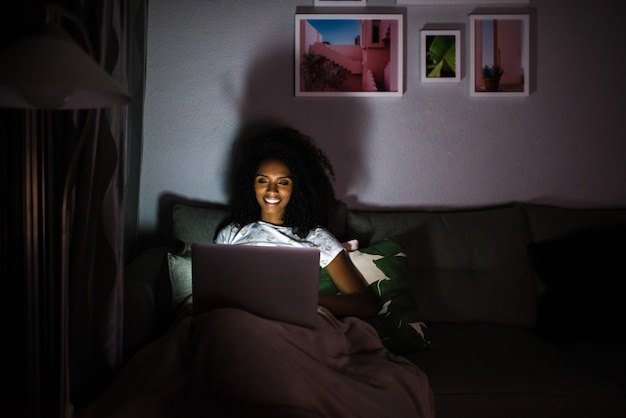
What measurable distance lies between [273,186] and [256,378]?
3.28 ft

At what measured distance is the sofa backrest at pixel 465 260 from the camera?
2209mm

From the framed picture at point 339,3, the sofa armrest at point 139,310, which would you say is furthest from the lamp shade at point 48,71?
the framed picture at point 339,3

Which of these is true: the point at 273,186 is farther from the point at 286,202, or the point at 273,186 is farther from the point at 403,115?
the point at 403,115

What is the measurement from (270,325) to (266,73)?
1.33 m

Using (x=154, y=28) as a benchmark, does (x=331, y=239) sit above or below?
below

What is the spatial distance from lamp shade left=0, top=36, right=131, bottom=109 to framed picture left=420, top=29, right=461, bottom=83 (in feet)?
5.45

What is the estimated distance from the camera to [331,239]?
212 centimetres

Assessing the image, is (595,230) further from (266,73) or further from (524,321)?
(266,73)

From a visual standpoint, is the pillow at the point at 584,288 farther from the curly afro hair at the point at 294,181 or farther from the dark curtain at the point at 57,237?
the dark curtain at the point at 57,237

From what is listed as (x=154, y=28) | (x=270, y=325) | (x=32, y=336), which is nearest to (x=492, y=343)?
(x=270, y=325)

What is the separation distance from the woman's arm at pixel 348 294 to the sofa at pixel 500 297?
0.20m

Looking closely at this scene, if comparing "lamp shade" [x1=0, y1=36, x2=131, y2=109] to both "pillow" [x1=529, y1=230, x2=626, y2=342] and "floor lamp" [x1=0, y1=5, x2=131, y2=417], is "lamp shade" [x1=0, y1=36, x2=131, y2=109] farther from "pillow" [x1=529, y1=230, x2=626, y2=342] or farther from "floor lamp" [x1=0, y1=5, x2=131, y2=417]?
"pillow" [x1=529, y1=230, x2=626, y2=342]

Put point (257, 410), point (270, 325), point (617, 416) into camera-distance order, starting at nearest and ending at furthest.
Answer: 1. point (257, 410)
2. point (270, 325)
3. point (617, 416)

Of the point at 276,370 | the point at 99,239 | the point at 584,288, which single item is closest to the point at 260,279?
the point at 276,370
